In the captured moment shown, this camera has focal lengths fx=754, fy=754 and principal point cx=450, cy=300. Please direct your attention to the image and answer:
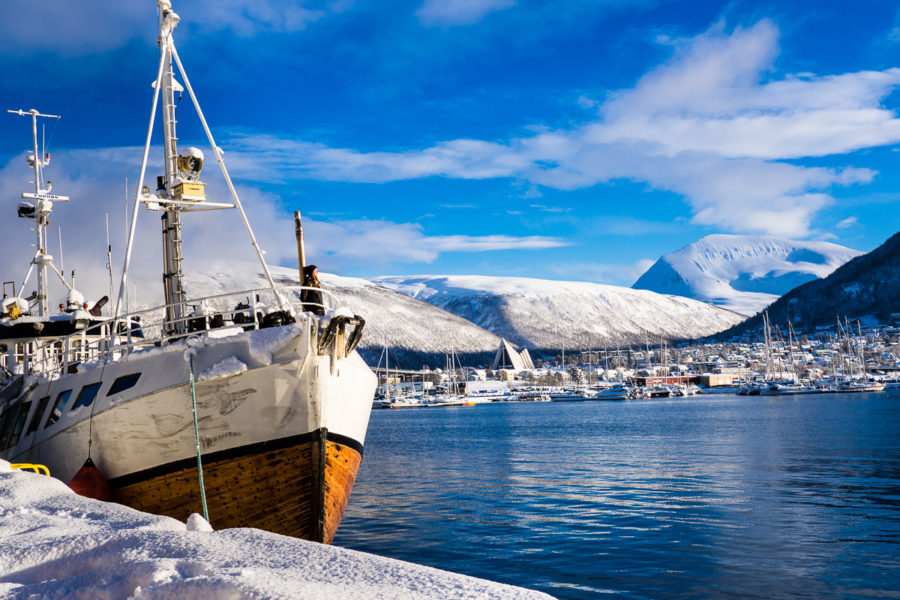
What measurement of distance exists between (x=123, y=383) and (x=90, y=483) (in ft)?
7.47

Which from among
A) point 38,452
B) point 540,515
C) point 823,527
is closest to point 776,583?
point 823,527

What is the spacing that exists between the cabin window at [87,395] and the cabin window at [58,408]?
803mm

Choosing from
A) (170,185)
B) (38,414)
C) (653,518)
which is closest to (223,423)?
(38,414)

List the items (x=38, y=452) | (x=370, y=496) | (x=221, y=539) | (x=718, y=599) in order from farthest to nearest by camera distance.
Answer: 1. (x=370, y=496)
2. (x=38, y=452)
3. (x=718, y=599)
4. (x=221, y=539)

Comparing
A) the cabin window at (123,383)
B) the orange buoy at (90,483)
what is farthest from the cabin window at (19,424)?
the cabin window at (123,383)

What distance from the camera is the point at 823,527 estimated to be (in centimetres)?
2250

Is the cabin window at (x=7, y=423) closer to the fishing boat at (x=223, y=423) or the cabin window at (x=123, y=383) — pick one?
the fishing boat at (x=223, y=423)

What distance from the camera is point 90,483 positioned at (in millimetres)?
16703

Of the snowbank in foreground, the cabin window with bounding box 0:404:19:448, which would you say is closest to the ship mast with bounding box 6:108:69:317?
the cabin window with bounding box 0:404:19:448

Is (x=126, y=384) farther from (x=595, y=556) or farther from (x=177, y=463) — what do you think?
(x=595, y=556)

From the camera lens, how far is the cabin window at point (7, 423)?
2296 centimetres

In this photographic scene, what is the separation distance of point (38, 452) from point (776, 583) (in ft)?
58.6

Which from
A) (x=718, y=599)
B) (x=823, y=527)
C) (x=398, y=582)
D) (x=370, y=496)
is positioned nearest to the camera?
(x=398, y=582)

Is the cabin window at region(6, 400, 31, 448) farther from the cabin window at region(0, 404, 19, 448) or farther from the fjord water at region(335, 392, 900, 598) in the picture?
the fjord water at region(335, 392, 900, 598)
